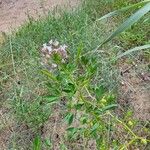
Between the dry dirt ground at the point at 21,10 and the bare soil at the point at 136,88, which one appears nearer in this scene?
the bare soil at the point at 136,88

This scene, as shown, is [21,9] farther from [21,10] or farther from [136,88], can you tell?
[136,88]

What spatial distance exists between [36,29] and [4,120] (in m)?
0.99

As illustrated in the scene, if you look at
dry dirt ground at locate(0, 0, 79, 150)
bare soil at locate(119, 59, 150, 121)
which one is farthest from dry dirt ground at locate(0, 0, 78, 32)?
bare soil at locate(119, 59, 150, 121)

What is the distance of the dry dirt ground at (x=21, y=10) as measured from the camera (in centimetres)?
446

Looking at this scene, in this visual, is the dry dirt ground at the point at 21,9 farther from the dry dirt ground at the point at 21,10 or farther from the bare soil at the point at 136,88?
the bare soil at the point at 136,88

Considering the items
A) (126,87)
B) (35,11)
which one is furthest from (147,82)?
(35,11)

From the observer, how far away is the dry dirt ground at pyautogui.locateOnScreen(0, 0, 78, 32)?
14.6 ft

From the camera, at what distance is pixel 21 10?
4.83 metres

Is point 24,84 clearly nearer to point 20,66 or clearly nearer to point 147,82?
point 20,66

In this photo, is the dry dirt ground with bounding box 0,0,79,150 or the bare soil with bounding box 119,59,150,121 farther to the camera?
the dry dirt ground with bounding box 0,0,79,150

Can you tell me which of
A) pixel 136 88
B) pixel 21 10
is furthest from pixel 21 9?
pixel 136 88

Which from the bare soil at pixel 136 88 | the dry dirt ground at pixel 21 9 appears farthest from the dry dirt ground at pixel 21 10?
the bare soil at pixel 136 88

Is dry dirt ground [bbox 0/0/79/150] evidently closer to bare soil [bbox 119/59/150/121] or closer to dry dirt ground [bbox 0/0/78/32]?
dry dirt ground [bbox 0/0/78/32]

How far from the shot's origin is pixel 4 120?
3.12 meters
